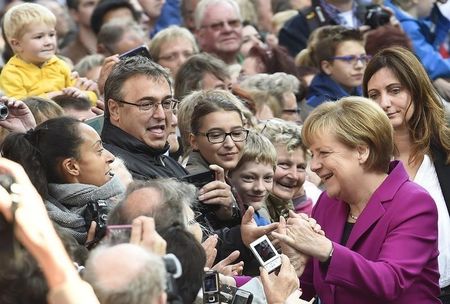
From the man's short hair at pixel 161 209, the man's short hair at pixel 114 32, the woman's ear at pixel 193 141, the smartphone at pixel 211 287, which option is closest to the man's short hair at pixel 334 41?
the man's short hair at pixel 114 32

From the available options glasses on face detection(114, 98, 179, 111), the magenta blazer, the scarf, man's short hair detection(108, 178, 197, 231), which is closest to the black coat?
glasses on face detection(114, 98, 179, 111)

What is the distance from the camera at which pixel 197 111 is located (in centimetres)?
738

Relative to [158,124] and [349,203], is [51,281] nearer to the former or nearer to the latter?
[349,203]

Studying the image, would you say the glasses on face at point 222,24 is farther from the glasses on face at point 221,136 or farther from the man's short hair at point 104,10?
the glasses on face at point 221,136

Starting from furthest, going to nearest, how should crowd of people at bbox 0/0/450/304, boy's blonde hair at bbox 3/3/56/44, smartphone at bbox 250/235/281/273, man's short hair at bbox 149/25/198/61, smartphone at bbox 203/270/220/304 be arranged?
man's short hair at bbox 149/25/198/61 → boy's blonde hair at bbox 3/3/56/44 → smartphone at bbox 250/235/281/273 → smartphone at bbox 203/270/220/304 → crowd of people at bbox 0/0/450/304

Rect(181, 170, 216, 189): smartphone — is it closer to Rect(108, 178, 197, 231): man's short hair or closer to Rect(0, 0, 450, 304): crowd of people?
Rect(0, 0, 450, 304): crowd of people

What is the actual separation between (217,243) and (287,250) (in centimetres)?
41

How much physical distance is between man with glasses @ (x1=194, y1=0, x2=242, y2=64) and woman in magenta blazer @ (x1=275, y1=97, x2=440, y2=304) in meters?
4.65

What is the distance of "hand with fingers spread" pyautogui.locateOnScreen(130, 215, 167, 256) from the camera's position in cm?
450

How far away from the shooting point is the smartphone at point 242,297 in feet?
17.6

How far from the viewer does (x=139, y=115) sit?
6973mm

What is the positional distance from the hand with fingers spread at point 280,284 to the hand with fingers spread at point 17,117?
1.75 m

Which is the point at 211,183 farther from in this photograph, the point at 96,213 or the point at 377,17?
the point at 377,17

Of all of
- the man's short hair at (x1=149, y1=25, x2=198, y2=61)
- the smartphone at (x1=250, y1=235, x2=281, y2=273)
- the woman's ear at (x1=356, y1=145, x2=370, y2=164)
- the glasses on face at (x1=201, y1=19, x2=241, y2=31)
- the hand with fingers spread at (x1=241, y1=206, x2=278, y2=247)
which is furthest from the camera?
the glasses on face at (x1=201, y1=19, x2=241, y2=31)
